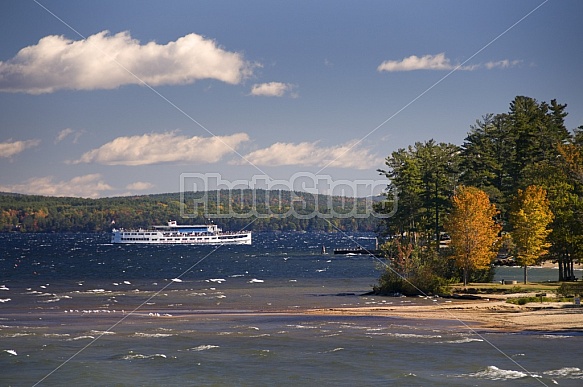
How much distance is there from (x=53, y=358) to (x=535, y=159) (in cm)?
6916

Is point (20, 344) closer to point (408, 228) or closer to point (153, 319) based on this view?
point (153, 319)

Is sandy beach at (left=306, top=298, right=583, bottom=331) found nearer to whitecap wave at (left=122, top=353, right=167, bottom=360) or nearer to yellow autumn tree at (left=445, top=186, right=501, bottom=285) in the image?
yellow autumn tree at (left=445, top=186, right=501, bottom=285)

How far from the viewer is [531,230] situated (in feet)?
223

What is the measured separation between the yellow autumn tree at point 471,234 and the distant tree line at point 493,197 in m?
0.09

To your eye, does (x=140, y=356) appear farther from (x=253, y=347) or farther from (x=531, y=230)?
(x=531, y=230)

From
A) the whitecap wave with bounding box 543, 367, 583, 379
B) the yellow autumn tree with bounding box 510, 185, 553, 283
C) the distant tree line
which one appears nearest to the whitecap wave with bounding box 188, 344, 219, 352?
the whitecap wave with bounding box 543, 367, 583, 379

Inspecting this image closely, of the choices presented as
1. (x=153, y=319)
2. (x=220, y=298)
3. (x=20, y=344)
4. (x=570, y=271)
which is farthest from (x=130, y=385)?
(x=570, y=271)

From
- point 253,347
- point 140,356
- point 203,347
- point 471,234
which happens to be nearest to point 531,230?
→ point 471,234

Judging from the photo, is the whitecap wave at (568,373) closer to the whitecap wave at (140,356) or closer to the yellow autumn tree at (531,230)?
the whitecap wave at (140,356)

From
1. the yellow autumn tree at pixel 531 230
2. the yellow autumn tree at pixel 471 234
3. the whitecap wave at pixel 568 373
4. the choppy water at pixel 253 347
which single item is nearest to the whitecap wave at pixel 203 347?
the choppy water at pixel 253 347

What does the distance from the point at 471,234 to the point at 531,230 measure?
5.96 meters

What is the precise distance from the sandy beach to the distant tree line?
24.3ft

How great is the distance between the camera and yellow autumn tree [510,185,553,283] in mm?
67562

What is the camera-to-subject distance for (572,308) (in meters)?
49.5
